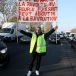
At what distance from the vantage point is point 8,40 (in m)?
40.9

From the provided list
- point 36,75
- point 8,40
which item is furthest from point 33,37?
point 8,40

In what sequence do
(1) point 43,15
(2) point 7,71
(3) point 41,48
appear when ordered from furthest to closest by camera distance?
(1) point 43,15, (2) point 7,71, (3) point 41,48

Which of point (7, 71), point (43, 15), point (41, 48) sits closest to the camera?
point (41, 48)

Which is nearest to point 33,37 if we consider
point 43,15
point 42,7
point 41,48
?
point 41,48

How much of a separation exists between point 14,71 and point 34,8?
12376 mm

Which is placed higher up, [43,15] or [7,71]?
[43,15]

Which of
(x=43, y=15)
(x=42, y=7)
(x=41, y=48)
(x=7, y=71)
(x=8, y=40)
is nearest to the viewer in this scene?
(x=41, y=48)

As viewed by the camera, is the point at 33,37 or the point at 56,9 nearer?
the point at 33,37

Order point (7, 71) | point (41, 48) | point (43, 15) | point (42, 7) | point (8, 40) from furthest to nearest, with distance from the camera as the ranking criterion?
point (8, 40), point (42, 7), point (43, 15), point (7, 71), point (41, 48)

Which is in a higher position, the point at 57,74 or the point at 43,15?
the point at 43,15

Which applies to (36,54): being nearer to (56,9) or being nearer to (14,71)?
(14,71)

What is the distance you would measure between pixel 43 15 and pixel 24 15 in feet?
5.01

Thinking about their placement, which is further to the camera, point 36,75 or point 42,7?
point 42,7

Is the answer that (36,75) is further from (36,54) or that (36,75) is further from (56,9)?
(56,9)
